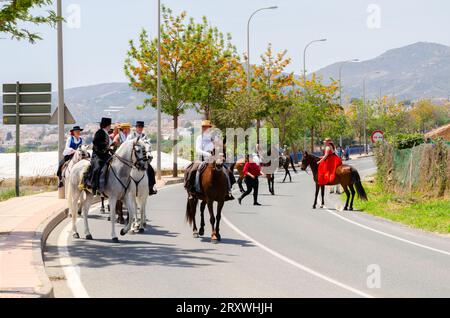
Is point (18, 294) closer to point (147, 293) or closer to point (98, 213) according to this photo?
point (147, 293)

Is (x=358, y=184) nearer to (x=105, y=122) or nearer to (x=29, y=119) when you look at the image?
(x=105, y=122)

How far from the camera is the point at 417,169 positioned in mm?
26859

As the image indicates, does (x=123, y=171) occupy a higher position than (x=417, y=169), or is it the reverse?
(x=123, y=171)

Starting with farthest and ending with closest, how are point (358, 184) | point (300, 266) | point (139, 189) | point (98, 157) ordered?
point (358, 184) → point (139, 189) → point (98, 157) → point (300, 266)

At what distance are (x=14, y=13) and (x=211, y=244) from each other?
631 cm

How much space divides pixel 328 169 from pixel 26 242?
12.3 metres

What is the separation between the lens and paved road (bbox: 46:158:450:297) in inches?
381

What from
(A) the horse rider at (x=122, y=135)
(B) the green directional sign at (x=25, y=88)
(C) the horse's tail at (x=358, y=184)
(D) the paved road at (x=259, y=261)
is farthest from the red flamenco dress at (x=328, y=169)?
(B) the green directional sign at (x=25, y=88)

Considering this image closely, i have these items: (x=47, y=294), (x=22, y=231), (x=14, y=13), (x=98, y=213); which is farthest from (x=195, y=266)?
(x=98, y=213)

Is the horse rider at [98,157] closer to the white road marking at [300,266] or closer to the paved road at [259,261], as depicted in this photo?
the paved road at [259,261]

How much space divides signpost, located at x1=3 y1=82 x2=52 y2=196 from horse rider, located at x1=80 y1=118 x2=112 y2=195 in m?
10.2

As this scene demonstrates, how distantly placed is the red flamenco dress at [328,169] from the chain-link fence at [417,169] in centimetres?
417

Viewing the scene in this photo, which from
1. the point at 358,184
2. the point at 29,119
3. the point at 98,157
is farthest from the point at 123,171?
the point at 29,119
